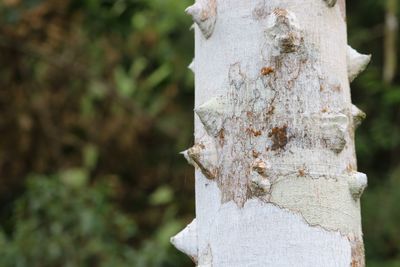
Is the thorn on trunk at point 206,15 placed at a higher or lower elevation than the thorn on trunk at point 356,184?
higher

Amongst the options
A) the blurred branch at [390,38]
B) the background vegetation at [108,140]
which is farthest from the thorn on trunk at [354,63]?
the blurred branch at [390,38]

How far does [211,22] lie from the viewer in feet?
4.43

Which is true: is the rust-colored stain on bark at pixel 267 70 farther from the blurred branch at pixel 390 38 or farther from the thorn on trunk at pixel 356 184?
the blurred branch at pixel 390 38

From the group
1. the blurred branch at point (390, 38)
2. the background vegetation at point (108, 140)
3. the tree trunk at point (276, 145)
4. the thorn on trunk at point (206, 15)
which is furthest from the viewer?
the blurred branch at point (390, 38)

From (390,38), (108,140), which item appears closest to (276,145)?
(108,140)

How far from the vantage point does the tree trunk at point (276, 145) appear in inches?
48.4

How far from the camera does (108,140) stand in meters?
5.36

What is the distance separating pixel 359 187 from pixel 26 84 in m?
3.93

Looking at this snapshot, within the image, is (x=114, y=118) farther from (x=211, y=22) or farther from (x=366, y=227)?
(x=211, y=22)

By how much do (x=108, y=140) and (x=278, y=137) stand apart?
13.7 feet

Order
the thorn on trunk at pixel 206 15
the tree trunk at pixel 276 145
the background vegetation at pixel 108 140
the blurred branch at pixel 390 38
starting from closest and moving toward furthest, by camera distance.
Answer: the tree trunk at pixel 276 145
the thorn on trunk at pixel 206 15
the background vegetation at pixel 108 140
the blurred branch at pixel 390 38

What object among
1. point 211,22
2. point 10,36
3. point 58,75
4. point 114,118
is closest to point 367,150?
point 114,118

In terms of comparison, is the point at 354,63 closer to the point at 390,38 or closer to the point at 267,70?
the point at 267,70

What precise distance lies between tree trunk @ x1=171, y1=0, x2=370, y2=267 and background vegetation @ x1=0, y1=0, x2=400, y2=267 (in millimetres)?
3012
